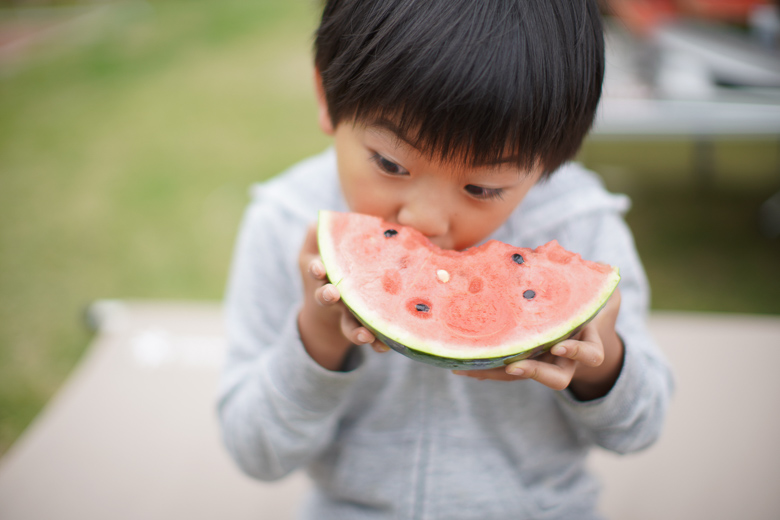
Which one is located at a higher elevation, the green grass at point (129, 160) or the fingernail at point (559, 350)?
the fingernail at point (559, 350)

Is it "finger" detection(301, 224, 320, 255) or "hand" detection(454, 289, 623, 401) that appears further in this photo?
"finger" detection(301, 224, 320, 255)

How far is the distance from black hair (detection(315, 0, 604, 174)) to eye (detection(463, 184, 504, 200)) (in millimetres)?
63

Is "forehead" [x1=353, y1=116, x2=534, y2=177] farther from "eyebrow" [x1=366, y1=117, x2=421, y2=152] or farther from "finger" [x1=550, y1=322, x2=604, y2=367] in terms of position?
"finger" [x1=550, y1=322, x2=604, y2=367]

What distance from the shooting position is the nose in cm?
90

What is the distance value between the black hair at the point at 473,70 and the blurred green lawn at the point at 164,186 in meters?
1.31

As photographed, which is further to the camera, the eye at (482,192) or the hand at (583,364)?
the eye at (482,192)

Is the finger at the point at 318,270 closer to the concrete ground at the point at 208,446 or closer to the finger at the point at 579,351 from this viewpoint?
the finger at the point at 579,351

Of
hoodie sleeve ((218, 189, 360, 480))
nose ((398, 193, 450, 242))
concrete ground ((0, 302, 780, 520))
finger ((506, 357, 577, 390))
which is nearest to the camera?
finger ((506, 357, 577, 390))

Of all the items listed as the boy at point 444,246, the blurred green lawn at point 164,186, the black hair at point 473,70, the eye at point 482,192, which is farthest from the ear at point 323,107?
the blurred green lawn at point 164,186

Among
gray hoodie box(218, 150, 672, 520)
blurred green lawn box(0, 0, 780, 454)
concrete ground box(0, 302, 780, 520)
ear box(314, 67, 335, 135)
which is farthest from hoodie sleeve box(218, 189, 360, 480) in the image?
blurred green lawn box(0, 0, 780, 454)

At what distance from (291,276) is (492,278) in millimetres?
505

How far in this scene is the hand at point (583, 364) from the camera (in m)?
0.80

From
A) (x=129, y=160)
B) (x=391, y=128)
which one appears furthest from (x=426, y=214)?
(x=129, y=160)

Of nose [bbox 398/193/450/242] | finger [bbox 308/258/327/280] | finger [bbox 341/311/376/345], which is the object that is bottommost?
finger [bbox 341/311/376/345]
